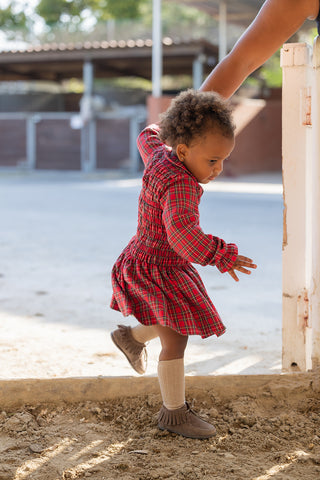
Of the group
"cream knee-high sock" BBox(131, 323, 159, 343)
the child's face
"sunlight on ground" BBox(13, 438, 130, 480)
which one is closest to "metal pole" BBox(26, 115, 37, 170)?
"cream knee-high sock" BBox(131, 323, 159, 343)

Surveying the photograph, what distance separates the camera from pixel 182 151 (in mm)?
2162

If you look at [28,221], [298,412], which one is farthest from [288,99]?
[28,221]

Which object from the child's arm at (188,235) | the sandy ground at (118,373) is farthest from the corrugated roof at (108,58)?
the child's arm at (188,235)

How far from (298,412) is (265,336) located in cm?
129

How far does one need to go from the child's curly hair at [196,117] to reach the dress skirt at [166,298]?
17.5 inches

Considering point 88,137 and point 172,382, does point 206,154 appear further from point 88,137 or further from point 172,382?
point 88,137

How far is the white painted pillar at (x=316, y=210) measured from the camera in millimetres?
2467

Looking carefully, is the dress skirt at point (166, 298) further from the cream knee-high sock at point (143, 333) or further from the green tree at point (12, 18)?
the green tree at point (12, 18)

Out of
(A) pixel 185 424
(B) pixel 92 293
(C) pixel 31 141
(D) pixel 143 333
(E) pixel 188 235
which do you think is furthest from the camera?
(C) pixel 31 141

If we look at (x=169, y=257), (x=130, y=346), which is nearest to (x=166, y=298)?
(x=169, y=257)

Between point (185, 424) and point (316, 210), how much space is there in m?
0.93

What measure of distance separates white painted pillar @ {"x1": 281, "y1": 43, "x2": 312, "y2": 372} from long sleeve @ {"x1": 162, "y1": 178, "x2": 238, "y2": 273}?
1.98ft

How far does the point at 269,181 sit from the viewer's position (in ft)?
52.4

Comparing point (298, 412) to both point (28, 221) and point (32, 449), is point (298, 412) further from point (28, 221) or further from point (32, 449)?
point (28, 221)
